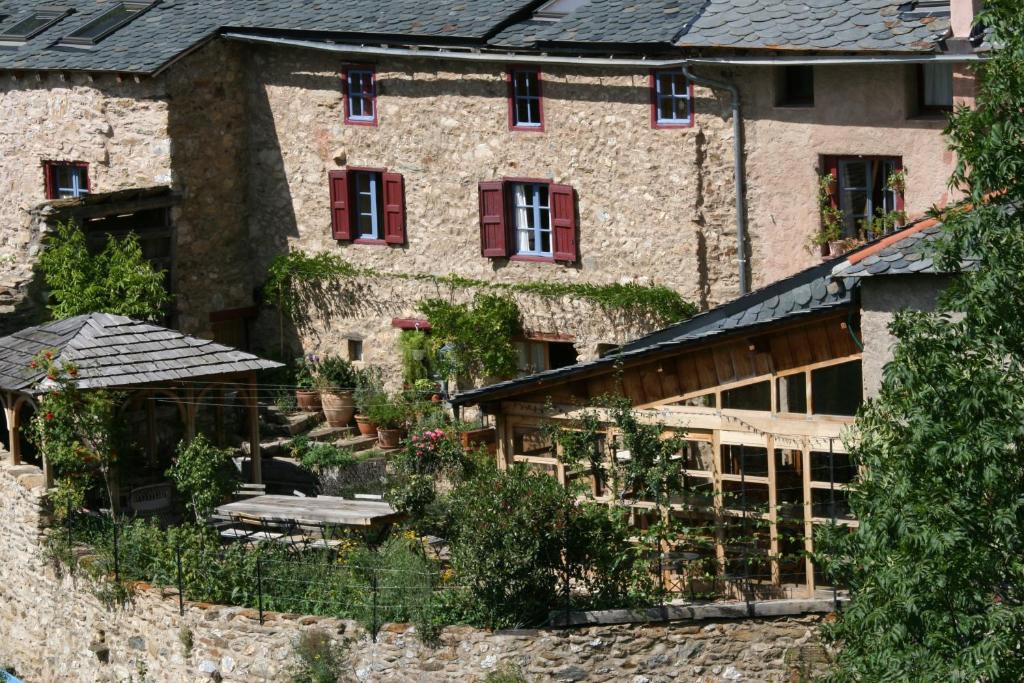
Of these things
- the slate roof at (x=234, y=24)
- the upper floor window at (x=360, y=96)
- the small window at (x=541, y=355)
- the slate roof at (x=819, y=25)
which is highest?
the slate roof at (x=234, y=24)

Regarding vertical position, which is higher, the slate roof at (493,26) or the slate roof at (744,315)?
the slate roof at (493,26)

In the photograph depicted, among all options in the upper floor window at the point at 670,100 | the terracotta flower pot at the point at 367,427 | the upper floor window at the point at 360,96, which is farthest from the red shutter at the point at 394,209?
the upper floor window at the point at 670,100

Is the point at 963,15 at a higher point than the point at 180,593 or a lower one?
higher

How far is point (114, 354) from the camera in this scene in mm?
23672

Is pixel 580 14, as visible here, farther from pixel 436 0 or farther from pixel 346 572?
pixel 346 572

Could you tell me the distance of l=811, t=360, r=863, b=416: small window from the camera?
82.8 feet

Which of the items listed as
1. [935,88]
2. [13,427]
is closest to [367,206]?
[13,427]

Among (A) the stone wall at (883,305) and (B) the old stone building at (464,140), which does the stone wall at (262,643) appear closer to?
(A) the stone wall at (883,305)

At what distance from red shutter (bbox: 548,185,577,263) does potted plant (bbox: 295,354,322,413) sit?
13.6 feet

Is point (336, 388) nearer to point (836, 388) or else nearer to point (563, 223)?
point (563, 223)

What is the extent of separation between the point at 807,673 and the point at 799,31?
851 cm

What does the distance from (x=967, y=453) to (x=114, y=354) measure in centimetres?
1138

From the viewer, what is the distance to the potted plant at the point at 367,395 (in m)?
28.4

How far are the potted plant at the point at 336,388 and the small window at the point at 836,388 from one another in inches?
268
